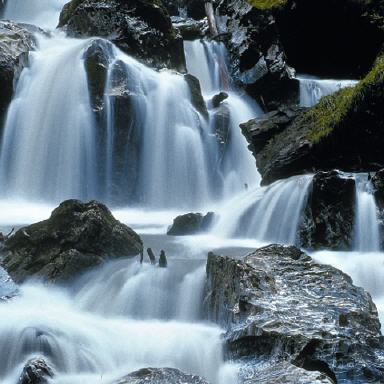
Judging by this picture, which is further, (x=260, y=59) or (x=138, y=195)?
(x=260, y=59)

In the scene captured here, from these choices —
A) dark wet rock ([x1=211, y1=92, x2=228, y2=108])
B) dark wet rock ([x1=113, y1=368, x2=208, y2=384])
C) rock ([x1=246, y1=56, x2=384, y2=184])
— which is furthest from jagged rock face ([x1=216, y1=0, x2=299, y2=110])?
dark wet rock ([x1=113, y1=368, x2=208, y2=384])

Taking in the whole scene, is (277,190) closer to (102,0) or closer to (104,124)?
(104,124)

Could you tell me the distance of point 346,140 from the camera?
12.2 meters

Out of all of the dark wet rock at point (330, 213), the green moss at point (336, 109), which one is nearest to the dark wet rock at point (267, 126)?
the green moss at point (336, 109)

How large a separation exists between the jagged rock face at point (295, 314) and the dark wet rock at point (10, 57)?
1142 centimetres

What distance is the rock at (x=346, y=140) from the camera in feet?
39.3

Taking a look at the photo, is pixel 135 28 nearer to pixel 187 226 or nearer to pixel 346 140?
pixel 187 226

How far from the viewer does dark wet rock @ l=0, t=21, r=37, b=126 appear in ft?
53.6

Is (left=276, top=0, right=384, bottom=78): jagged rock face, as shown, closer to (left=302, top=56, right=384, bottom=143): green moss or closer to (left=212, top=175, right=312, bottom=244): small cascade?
(left=302, top=56, right=384, bottom=143): green moss

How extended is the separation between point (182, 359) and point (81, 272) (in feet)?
9.21

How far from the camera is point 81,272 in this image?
8367mm

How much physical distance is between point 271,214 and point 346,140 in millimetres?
2511

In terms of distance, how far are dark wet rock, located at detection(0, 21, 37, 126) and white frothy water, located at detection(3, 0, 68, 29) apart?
33.2 ft

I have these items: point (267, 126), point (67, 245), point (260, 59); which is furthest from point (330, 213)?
point (260, 59)
